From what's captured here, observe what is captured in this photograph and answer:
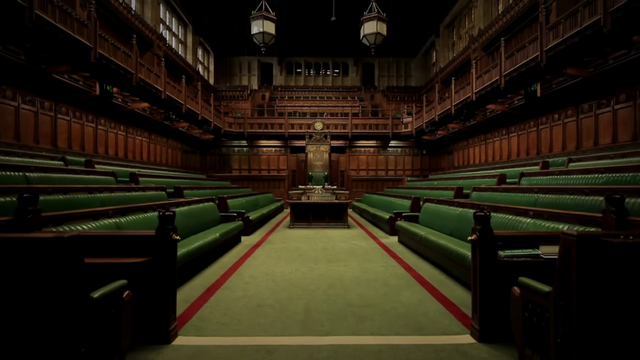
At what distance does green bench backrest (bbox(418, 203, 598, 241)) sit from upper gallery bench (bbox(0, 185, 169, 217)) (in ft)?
13.1

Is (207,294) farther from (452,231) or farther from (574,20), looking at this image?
(574,20)

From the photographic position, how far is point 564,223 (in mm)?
2469

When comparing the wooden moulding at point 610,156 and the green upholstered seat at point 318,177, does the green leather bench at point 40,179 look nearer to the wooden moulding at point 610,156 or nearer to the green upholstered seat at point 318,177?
the green upholstered seat at point 318,177

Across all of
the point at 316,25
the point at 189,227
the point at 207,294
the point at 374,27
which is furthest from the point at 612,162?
the point at 316,25

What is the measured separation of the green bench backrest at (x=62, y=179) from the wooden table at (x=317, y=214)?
3.89 metres

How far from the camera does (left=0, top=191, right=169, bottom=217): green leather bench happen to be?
231 centimetres

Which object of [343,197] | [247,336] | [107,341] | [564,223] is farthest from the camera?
[343,197]

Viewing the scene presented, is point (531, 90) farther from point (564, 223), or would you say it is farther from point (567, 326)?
point (567, 326)

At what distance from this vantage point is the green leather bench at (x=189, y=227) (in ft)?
8.86

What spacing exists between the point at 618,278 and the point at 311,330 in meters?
1.77

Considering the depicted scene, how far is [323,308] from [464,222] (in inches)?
84.3

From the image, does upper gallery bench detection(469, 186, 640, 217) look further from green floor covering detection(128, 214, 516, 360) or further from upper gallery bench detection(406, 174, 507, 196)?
upper gallery bench detection(406, 174, 507, 196)

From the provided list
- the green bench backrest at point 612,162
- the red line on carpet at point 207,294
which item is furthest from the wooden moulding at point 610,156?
the red line on carpet at point 207,294

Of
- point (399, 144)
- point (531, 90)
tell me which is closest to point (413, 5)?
point (399, 144)
